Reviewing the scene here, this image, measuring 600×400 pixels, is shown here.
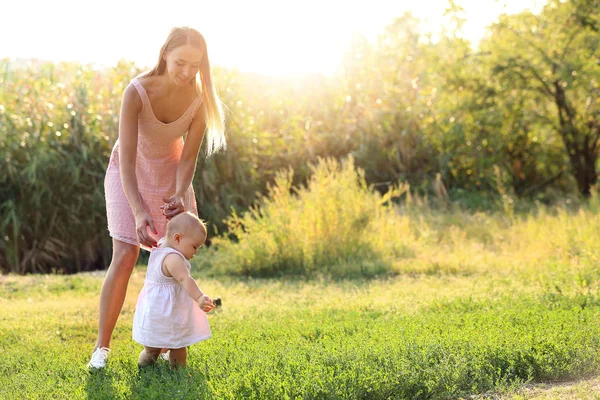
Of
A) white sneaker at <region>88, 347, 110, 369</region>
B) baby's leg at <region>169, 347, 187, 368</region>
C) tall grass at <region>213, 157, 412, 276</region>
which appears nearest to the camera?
baby's leg at <region>169, 347, 187, 368</region>

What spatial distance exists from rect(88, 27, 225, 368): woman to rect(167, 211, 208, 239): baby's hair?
0.57ft

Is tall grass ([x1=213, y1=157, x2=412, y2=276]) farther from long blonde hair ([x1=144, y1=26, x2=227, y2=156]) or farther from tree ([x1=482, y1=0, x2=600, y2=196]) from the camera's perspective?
tree ([x1=482, y1=0, x2=600, y2=196])

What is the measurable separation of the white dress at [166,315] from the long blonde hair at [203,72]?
84cm

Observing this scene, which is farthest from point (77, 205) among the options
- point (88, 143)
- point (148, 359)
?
point (148, 359)

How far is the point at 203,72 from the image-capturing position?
4.67m

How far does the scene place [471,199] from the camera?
1297cm

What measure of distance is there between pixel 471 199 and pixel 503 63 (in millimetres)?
2181

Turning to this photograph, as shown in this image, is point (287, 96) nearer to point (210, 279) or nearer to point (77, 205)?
point (77, 205)

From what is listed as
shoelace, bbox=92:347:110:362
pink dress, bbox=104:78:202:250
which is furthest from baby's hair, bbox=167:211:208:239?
shoelace, bbox=92:347:110:362

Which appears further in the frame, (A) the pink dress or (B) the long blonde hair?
(A) the pink dress

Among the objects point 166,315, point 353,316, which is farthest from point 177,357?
point 353,316

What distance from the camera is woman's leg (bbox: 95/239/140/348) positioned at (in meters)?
4.58

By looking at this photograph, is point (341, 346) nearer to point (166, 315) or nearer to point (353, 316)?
point (166, 315)

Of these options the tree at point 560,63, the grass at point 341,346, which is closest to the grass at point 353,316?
the grass at point 341,346
